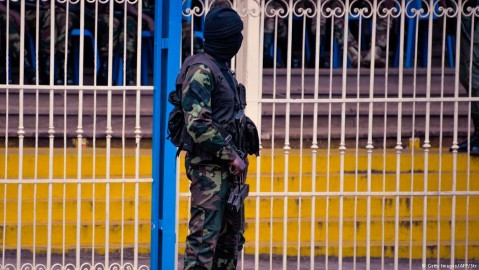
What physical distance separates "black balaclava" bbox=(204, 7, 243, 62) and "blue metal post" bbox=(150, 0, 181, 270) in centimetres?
58

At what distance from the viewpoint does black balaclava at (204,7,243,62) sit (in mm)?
6344

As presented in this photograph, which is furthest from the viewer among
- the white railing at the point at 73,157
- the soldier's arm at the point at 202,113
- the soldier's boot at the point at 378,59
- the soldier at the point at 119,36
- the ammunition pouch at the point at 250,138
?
the soldier at the point at 119,36

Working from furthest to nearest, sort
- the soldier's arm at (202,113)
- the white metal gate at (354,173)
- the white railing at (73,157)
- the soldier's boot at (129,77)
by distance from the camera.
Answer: the soldier's boot at (129,77) < the white metal gate at (354,173) < the white railing at (73,157) < the soldier's arm at (202,113)

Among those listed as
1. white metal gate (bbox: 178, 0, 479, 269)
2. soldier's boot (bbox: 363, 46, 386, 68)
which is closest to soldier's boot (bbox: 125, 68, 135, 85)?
white metal gate (bbox: 178, 0, 479, 269)

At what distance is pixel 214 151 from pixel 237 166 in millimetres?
167

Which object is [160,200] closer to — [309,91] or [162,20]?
[162,20]

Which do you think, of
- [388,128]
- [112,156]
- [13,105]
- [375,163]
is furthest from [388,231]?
[13,105]

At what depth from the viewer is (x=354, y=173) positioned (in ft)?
29.3

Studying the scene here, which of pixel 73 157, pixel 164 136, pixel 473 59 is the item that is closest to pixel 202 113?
pixel 164 136

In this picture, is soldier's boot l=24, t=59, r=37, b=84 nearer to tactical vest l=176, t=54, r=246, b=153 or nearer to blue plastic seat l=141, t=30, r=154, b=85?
blue plastic seat l=141, t=30, r=154, b=85

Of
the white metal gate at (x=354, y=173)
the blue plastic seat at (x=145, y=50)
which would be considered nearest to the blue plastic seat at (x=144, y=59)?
the blue plastic seat at (x=145, y=50)

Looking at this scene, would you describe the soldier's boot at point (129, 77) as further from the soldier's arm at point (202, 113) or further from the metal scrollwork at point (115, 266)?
the soldier's arm at point (202, 113)

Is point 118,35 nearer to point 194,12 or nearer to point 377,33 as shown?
point 377,33

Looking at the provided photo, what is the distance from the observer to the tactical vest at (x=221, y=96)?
249 inches
